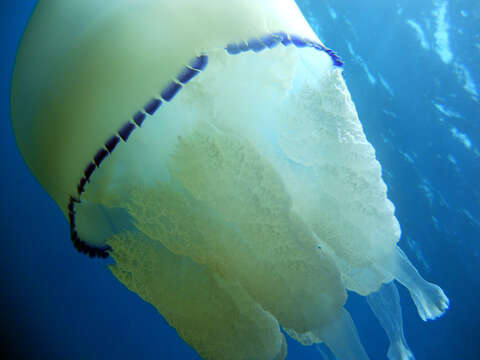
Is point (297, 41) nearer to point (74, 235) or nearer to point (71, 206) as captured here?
point (71, 206)

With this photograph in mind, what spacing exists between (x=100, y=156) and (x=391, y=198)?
6015mm

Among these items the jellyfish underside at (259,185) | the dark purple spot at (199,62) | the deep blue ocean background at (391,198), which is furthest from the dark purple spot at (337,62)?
the deep blue ocean background at (391,198)

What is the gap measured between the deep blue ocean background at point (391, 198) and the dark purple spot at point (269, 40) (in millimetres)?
3991

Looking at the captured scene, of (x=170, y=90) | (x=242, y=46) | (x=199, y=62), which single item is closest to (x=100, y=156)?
(x=170, y=90)

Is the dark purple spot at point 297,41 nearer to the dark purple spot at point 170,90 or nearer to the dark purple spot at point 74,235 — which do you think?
the dark purple spot at point 170,90

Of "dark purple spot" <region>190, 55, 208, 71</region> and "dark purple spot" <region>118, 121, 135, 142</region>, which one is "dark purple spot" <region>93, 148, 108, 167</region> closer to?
"dark purple spot" <region>118, 121, 135, 142</region>

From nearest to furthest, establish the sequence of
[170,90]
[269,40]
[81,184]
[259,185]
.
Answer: [170,90] → [269,40] → [81,184] → [259,185]

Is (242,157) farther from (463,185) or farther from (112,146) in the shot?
(463,185)

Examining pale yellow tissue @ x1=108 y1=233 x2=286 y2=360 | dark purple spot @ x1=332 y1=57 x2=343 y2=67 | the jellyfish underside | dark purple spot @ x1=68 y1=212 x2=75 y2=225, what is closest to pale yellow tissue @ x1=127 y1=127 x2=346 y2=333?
the jellyfish underside

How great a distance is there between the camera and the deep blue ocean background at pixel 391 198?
4820 millimetres

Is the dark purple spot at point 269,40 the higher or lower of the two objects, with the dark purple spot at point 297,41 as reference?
higher

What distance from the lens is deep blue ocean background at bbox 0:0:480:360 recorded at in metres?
4.82

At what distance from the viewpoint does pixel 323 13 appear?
522 centimetres

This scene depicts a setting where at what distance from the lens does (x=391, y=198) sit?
641 cm
